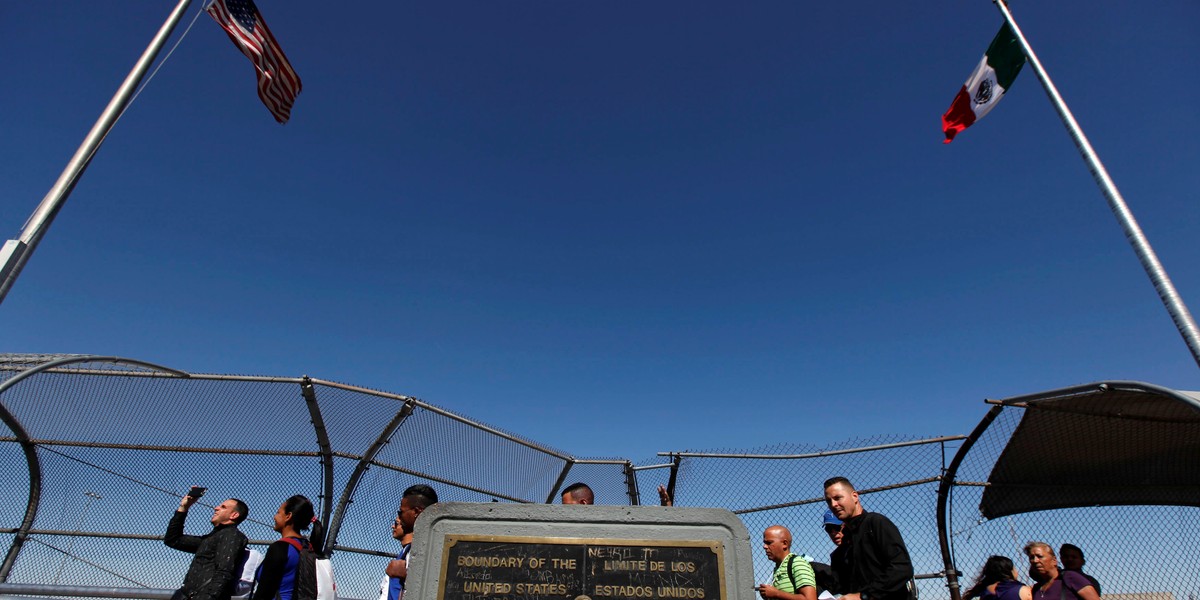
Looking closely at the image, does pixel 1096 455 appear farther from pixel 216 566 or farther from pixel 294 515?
pixel 216 566

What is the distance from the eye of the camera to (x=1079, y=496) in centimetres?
689

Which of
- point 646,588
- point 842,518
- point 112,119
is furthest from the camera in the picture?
point 112,119

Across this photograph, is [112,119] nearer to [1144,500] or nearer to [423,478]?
[423,478]

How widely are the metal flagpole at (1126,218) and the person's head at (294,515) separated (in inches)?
276

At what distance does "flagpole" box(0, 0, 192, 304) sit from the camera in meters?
4.77

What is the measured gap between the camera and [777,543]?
4102mm

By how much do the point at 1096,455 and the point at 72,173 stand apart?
1061 cm

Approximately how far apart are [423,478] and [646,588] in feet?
13.7

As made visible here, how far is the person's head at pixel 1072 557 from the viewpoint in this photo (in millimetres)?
5797

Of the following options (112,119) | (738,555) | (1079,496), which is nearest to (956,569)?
(1079,496)

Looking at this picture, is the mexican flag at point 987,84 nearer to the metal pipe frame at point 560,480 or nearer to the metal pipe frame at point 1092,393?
the metal pipe frame at point 1092,393

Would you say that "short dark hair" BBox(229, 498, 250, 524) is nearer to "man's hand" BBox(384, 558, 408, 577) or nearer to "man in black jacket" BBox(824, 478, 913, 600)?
"man's hand" BBox(384, 558, 408, 577)

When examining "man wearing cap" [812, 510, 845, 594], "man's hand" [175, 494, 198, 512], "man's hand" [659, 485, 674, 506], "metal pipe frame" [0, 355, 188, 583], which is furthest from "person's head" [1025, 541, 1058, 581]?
"metal pipe frame" [0, 355, 188, 583]

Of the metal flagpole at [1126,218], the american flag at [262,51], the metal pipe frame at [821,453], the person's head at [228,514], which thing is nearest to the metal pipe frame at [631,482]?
the metal pipe frame at [821,453]
